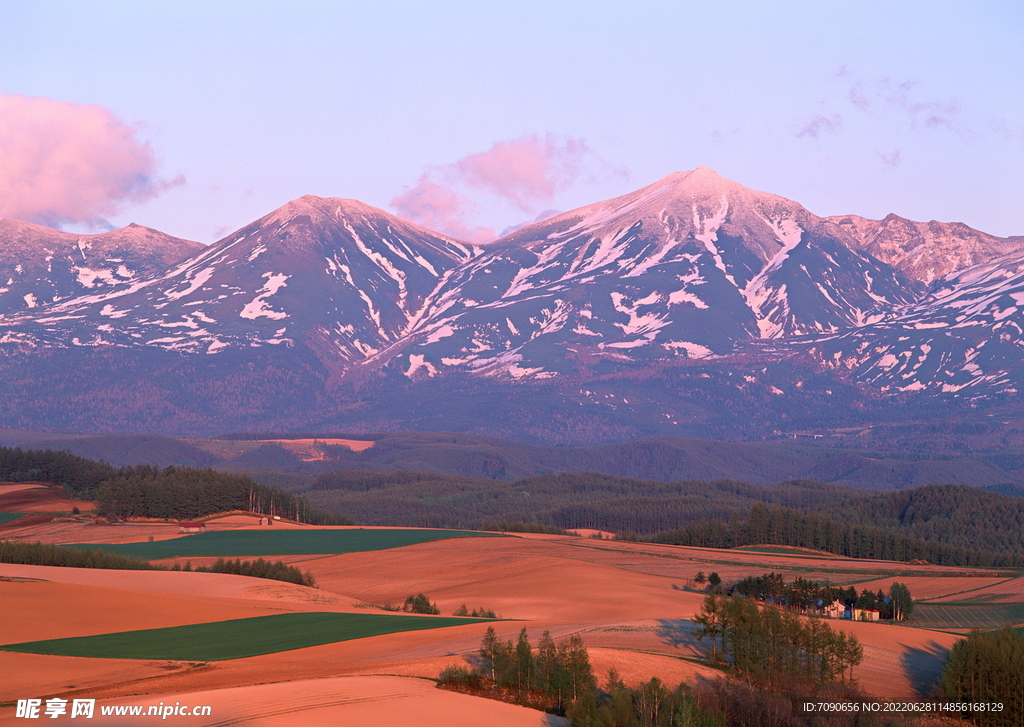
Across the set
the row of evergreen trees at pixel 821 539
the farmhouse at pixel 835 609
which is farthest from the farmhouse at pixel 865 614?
the row of evergreen trees at pixel 821 539

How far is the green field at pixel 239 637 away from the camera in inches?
2253

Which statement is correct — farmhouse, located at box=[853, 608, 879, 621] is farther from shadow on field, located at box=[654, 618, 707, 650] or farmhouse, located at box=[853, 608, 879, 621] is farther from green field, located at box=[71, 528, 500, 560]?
green field, located at box=[71, 528, 500, 560]

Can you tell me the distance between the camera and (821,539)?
562ft

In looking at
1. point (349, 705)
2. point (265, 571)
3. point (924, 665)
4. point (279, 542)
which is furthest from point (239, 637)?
point (279, 542)

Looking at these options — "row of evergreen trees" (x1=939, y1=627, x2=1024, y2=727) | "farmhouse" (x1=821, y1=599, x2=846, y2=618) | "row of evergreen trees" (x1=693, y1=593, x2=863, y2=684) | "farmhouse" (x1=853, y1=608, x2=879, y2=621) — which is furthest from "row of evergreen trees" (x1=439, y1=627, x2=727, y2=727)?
"farmhouse" (x1=853, y1=608, x2=879, y2=621)

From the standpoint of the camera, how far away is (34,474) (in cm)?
18400

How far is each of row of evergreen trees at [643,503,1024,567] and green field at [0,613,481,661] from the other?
10142 centimetres

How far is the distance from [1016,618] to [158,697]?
2794 inches

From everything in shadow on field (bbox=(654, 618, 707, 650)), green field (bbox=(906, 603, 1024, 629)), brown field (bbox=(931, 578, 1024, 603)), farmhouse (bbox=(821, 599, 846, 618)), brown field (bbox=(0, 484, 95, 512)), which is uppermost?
brown field (bbox=(0, 484, 95, 512))

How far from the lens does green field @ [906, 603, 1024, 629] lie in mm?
86812

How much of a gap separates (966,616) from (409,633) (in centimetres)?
4987

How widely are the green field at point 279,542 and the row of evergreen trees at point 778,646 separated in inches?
2891

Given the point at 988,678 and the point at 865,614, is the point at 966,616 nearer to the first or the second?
the point at 865,614

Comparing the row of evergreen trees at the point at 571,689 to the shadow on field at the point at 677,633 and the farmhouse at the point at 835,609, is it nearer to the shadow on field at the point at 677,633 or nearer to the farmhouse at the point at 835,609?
the shadow on field at the point at 677,633
